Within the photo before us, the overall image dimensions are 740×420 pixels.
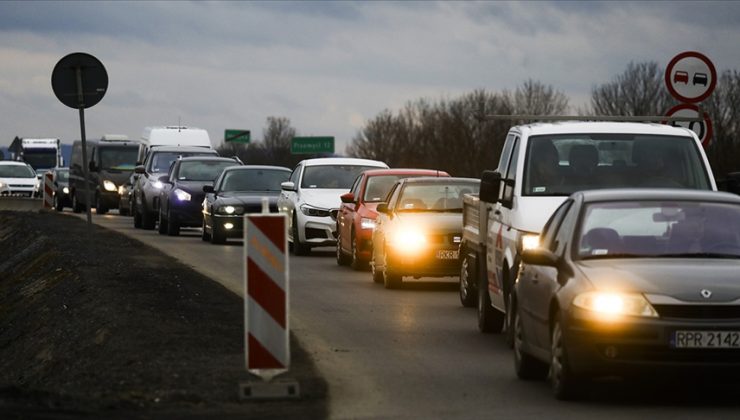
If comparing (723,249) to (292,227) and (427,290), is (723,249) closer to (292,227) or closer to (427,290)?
(427,290)

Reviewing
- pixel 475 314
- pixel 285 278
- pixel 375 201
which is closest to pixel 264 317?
pixel 285 278

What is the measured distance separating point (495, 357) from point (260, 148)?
5698 inches

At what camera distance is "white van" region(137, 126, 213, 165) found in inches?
2014

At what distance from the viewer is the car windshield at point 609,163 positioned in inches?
605

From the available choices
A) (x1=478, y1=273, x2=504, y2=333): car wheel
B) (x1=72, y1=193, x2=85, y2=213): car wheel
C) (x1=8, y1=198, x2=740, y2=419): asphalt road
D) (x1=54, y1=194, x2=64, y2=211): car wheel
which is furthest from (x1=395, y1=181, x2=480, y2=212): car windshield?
(x1=54, y1=194, x2=64, y2=211): car wheel

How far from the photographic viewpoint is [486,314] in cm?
1633

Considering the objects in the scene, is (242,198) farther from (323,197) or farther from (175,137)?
(175,137)

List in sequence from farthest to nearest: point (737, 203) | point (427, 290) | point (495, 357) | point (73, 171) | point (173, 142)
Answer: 1. point (73, 171)
2. point (173, 142)
3. point (427, 290)
4. point (495, 357)
5. point (737, 203)

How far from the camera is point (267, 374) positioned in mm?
11438

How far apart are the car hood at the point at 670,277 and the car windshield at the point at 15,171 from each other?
6682 cm

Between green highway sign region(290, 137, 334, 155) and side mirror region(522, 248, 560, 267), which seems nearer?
side mirror region(522, 248, 560, 267)

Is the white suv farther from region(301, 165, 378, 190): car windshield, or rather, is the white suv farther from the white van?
the white van

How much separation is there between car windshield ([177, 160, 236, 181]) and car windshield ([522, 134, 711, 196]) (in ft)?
80.0

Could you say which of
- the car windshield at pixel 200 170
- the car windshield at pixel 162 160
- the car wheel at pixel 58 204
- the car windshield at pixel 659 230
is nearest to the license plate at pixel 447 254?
the car windshield at pixel 659 230
